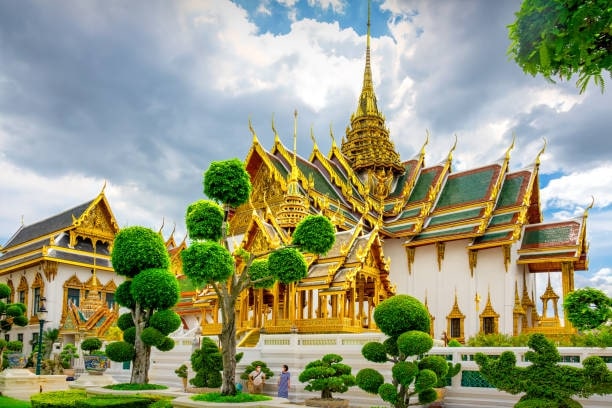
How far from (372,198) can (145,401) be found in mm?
18958

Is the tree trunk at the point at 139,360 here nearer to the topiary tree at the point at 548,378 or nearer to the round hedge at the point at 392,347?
the round hedge at the point at 392,347

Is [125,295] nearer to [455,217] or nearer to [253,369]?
[253,369]

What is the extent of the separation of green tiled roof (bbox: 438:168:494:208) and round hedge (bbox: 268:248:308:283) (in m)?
16.5

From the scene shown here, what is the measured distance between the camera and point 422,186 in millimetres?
27141

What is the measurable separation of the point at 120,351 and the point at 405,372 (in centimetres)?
591

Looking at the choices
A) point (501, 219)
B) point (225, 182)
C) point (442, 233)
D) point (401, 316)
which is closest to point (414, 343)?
point (401, 316)

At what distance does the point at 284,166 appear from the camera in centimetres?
2545

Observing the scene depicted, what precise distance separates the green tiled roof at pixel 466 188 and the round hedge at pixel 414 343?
17351mm

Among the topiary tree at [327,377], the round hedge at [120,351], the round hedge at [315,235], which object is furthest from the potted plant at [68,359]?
the round hedge at [315,235]

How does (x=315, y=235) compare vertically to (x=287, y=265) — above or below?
above

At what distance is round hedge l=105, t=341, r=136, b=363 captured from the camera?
11.1 meters

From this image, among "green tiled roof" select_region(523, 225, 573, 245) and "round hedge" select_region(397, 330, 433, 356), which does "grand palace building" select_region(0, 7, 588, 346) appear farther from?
"round hedge" select_region(397, 330, 433, 356)

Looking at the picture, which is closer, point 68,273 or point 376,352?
point 376,352

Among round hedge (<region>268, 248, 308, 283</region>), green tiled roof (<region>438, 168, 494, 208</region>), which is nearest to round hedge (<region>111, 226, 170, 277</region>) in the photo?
round hedge (<region>268, 248, 308, 283</region>)
